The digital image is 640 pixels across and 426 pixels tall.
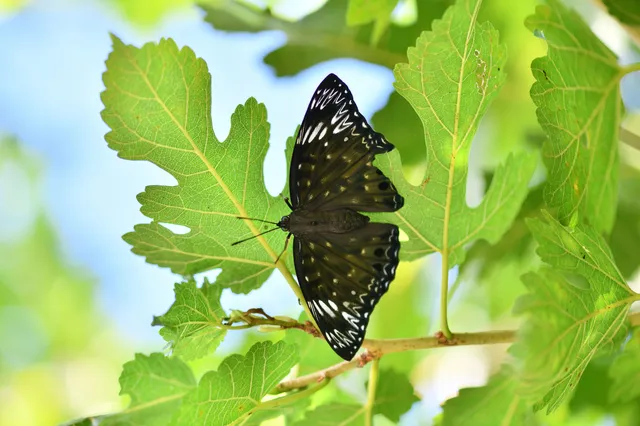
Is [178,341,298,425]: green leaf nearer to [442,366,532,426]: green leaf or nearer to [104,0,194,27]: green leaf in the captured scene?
[442,366,532,426]: green leaf

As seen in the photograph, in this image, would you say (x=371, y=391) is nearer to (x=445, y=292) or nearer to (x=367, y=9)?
(x=445, y=292)

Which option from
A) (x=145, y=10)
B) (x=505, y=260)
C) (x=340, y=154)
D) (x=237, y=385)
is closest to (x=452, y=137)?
(x=340, y=154)

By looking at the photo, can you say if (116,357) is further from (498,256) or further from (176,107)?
(176,107)

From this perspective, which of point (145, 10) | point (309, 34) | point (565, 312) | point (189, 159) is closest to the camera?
point (565, 312)

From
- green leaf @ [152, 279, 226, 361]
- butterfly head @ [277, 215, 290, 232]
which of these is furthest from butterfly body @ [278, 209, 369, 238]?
green leaf @ [152, 279, 226, 361]

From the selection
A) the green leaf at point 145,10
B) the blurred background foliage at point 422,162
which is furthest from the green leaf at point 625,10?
the green leaf at point 145,10

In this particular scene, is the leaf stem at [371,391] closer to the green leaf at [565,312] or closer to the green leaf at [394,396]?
the green leaf at [394,396]
